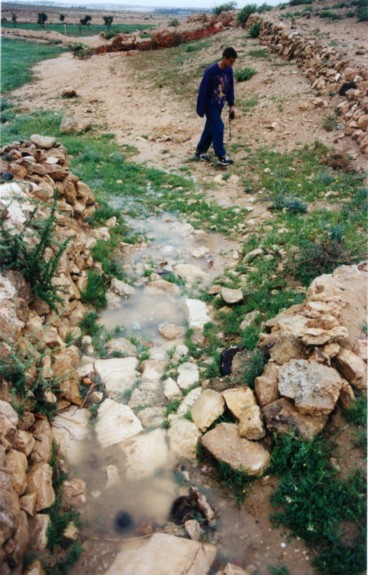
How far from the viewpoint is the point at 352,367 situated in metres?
2.86

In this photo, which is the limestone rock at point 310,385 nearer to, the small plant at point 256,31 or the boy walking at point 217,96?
the boy walking at point 217,96

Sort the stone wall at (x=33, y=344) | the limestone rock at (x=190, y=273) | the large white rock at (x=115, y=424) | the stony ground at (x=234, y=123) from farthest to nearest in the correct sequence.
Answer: the limestone rock at (x=190, y=273), the large white rock at (x=115, y=424), the stony ground at (x=234, y=123), the stone wall at (x=33, y=344)

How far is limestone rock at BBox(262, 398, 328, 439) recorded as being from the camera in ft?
8.85

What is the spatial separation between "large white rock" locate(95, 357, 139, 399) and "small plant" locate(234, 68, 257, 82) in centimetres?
1044

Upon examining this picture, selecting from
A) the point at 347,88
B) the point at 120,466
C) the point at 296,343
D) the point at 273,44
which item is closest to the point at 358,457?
the point at 296,343

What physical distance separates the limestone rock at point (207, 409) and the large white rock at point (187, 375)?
0.86ft

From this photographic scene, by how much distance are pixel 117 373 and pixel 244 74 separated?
10.8m

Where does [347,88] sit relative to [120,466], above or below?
above

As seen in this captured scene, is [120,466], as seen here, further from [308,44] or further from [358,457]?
[308,44]

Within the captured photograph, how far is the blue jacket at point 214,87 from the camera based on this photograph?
711 centimetres

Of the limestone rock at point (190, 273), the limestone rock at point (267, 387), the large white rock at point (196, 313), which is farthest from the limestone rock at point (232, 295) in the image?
the limestone rock at point (267, 387)

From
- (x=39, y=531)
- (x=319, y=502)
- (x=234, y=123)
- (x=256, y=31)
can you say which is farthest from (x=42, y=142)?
(x=256, y=31)

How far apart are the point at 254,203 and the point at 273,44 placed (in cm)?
986

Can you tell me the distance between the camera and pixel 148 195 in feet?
22.7
